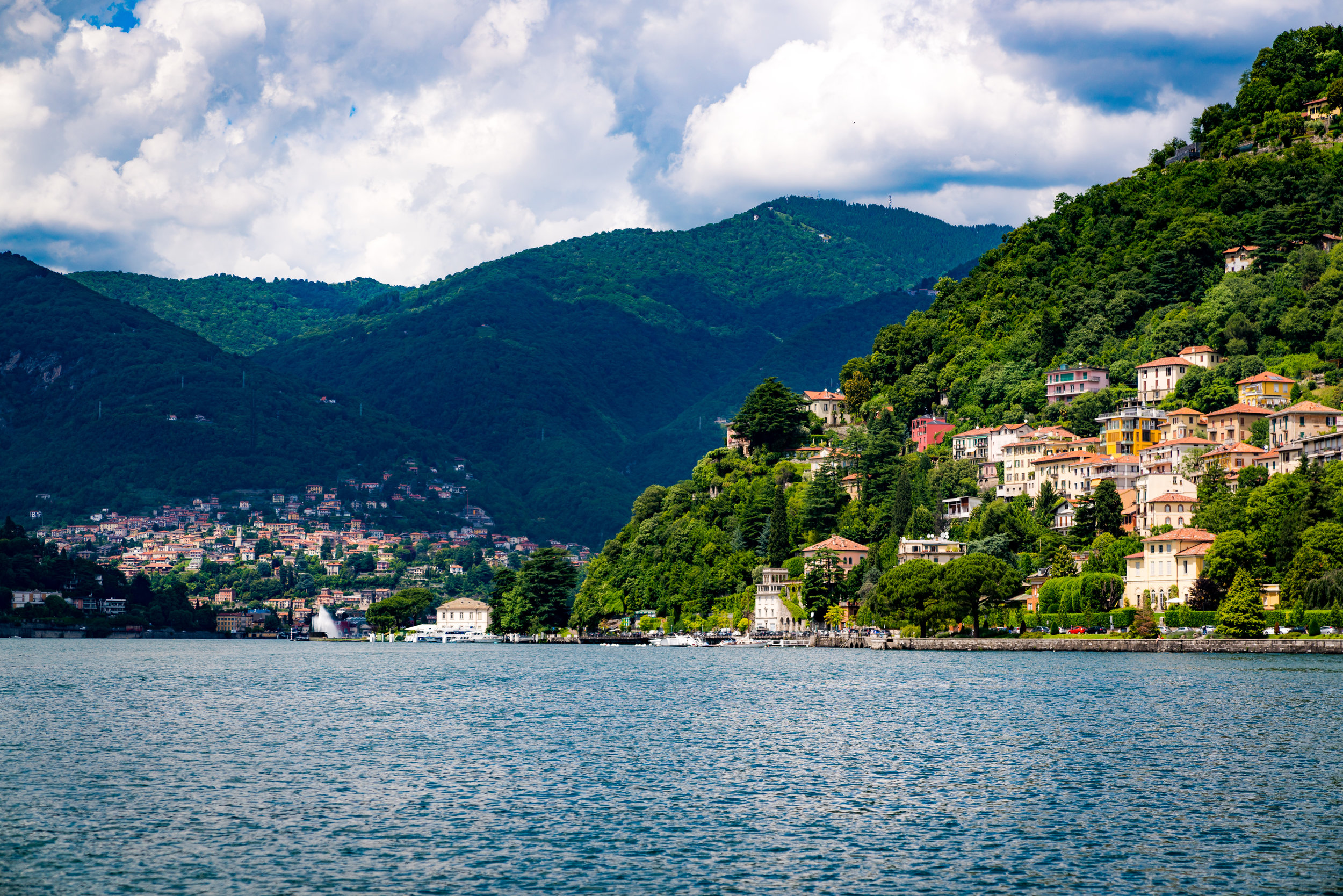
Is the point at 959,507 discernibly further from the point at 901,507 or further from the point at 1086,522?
the point at 1086,522

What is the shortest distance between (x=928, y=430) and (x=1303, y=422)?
1627 inches

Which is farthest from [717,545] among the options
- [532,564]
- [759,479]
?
[532,564]

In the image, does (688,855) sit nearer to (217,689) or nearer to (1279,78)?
(217,689)

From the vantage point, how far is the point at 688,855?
89.2 feet

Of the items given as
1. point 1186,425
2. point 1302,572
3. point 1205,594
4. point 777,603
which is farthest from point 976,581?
point 777,603

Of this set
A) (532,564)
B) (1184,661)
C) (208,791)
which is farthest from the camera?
(532,564)

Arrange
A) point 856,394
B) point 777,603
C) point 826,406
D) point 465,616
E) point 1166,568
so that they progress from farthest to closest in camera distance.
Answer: point 465,616, point 826,406, point 856,394, point 777,603, point 1166,568

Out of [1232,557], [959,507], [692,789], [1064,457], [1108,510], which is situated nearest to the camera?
[692,789]

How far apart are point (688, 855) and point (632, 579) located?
4948 inches

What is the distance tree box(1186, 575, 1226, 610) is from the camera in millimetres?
91188

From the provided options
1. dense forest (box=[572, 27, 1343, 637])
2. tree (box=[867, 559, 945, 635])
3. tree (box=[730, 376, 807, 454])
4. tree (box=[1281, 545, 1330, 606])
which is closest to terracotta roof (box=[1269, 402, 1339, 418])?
dense forest (box=[572, 27, 1343, 637])

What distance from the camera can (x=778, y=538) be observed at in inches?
5251

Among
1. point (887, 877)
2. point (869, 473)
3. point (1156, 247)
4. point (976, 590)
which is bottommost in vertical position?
point (887, 877)

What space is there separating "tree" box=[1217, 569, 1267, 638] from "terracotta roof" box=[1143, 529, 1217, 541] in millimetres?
7775
